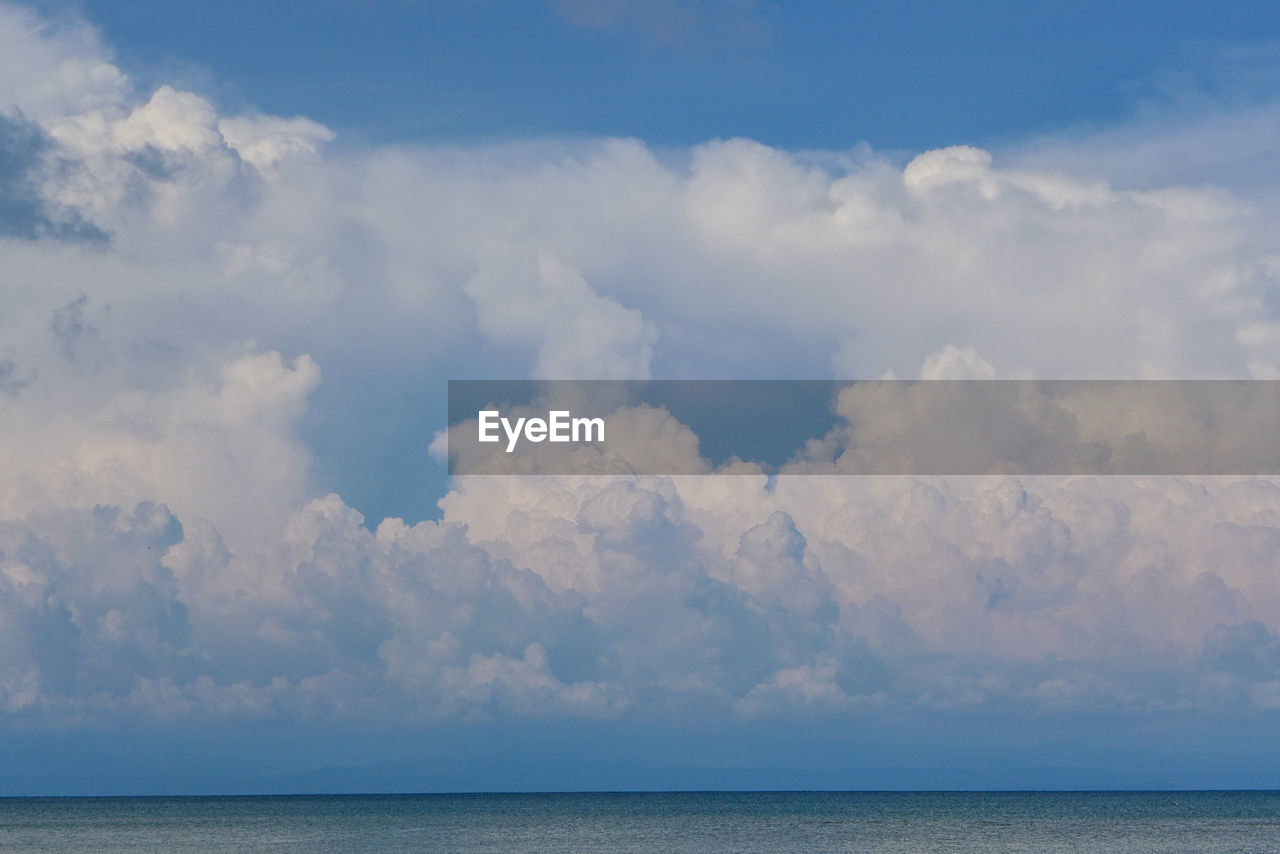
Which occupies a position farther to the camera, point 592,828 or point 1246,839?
point 592,828

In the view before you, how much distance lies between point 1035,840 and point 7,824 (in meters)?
Answer: 149

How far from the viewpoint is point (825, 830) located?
6703 inches

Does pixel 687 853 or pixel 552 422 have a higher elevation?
pixel 552 422

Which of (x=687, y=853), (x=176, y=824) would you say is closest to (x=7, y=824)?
(x=176, y=824)

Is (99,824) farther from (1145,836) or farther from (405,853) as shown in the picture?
(1145,836)

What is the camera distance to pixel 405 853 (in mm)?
131875

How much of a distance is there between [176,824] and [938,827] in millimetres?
110343

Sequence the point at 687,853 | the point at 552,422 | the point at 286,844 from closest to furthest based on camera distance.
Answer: the point at 552,422
the point at 687,853
the point at 286,844

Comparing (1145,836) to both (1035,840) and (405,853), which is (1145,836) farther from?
(405,853)

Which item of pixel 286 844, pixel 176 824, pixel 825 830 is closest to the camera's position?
pixel 286 844

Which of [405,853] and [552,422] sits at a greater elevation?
[552,422]

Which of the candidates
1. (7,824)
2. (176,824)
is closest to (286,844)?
(176,824)

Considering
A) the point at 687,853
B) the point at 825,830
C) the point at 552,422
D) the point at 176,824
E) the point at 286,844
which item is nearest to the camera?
the point at 552,422

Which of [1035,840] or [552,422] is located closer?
[552,422]
